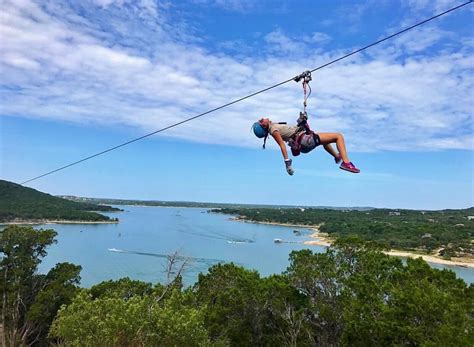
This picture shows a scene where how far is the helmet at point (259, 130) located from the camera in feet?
14.2

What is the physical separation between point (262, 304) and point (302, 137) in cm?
1270

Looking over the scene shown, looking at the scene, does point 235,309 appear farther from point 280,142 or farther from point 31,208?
point 31,208

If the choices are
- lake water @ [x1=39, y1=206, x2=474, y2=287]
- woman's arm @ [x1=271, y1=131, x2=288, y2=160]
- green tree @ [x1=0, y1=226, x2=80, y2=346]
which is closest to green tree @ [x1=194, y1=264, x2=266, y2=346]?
green tree @ [x1=0, y1=226, x2=80, y2=346]

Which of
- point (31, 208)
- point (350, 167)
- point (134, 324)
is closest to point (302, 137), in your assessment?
point (350, 167)

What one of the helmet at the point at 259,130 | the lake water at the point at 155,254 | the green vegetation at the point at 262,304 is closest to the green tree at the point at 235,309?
the green vegetation at the point at 262,304

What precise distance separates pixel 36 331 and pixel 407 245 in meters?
55.5

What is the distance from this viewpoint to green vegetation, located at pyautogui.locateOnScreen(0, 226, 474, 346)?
373 inches

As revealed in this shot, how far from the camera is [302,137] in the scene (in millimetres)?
4090

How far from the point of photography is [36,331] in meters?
18.7

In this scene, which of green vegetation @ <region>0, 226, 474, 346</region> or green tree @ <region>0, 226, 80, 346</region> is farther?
green tree @ <region>0, 226, 80, 346</region>

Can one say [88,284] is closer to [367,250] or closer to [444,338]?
[367,250]

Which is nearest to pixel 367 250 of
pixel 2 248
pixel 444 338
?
pixel 444 338

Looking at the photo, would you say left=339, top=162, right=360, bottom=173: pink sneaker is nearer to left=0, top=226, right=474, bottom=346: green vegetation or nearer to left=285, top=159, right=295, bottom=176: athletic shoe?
left=285, top=159, right=295, bottom=176: athletic shoe

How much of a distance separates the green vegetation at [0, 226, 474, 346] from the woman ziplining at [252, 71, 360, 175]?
3920mm
